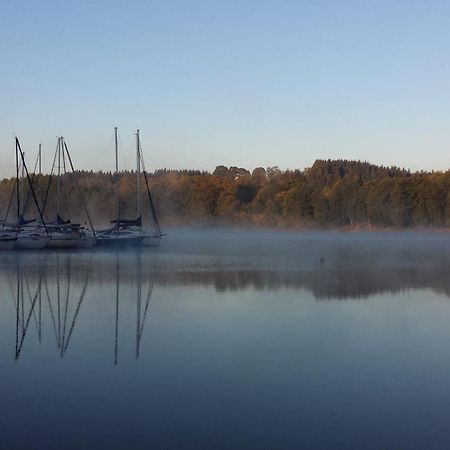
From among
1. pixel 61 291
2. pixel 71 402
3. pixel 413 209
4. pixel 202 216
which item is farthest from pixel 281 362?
pixel 202 216

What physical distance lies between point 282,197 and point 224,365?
265ft

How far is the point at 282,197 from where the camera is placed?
298 feet

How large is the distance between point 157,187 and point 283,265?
7154cm

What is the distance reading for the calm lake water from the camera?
754cm

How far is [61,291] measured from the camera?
19578 millimetres

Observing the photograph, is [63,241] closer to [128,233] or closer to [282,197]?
[128,233]

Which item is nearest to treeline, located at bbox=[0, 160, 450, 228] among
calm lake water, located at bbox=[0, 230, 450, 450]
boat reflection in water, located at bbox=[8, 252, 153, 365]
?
boat reflection in water, located at bbox=[8, 252, 153, 365]

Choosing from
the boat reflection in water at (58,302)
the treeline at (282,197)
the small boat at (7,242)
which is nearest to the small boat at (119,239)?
the small boat at (7,242)

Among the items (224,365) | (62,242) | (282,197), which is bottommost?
(224,365)

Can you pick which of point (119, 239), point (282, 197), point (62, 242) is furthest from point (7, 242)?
point (282, 197)

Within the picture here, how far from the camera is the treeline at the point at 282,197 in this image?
75.8 m

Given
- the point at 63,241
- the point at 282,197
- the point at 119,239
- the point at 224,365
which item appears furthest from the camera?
the point at 282,197

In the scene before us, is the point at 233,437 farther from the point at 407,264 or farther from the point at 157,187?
the point at 157,187

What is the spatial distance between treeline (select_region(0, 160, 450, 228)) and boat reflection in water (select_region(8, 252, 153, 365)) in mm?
38839
